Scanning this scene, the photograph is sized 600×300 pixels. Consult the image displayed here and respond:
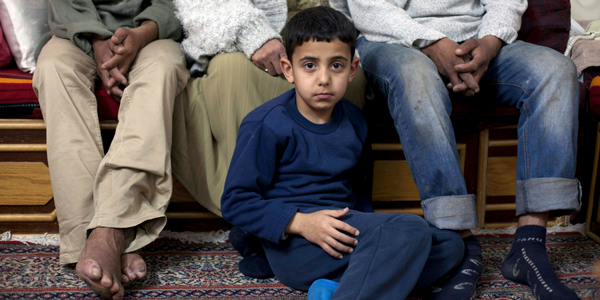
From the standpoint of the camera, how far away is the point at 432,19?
4.72 feet

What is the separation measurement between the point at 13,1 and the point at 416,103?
1.32 metres

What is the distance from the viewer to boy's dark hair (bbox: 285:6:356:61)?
1027mm

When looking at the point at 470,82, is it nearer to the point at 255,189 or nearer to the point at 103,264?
the point at 255,189

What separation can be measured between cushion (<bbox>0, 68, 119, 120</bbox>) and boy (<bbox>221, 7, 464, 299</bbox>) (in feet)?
1.63

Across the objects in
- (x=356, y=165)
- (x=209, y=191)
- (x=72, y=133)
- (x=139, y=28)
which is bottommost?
(x=209, y=191)

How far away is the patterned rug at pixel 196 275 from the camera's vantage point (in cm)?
105

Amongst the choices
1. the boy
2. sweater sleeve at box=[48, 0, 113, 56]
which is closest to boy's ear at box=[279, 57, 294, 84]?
the boy

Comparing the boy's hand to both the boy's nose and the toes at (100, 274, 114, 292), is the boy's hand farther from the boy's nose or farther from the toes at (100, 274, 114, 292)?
the toes at (100, 274, 114, 292)

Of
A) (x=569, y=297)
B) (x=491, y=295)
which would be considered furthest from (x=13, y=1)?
(x=569, y=297)

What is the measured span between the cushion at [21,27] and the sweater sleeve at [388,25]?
103cm

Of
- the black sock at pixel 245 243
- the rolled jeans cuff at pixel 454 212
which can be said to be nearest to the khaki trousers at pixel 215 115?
the black sock at pixel 245 243

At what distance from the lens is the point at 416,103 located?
3.58 ft

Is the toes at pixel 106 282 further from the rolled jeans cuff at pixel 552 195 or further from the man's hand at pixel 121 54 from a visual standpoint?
the rolled jeans cuff at pixel 552 195

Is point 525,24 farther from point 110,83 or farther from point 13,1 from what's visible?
point 13,1
